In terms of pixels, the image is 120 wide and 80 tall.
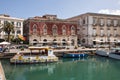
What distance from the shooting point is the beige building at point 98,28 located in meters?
76.4

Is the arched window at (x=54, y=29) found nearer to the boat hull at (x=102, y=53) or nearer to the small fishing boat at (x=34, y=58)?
the boat hull at (x=102, y=53)

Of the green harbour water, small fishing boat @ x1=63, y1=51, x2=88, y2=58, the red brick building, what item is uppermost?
the red brick building

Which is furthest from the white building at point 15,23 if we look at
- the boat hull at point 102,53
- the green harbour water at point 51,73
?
the green harbour water at point 51,73

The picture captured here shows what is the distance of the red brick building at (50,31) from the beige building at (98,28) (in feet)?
17.1

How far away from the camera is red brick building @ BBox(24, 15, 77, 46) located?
67.5 metres

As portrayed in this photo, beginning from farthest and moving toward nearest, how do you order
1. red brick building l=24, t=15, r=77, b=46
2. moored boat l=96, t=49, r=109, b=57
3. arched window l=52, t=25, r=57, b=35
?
arched window l=52, t=25, r=57, b=35
red brick building l=24, t=15, r=77, b=46
moored boat l=96, t=49, r=109, b=57

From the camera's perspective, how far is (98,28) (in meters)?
78.1

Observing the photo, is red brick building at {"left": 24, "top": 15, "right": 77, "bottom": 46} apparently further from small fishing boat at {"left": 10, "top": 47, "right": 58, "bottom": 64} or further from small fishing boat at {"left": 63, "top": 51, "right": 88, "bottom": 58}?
small fishing boat at {"left": 10, "top": 47, "right": 58, "bottom": 64}

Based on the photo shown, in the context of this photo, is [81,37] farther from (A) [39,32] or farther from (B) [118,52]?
(B) [118,52]

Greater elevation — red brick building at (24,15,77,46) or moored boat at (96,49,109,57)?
red brick building at (24,15,77,46)

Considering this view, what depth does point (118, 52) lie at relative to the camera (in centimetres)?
5297

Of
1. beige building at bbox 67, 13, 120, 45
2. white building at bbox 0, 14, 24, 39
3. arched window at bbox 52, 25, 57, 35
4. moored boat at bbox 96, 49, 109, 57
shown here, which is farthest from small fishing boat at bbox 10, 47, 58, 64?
beige building at bbox 67, 13, 120, 45

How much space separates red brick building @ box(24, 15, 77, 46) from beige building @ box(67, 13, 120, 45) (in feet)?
17.1

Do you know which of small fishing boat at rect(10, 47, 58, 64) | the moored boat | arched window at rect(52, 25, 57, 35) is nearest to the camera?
small fishing boat at rect(10, 47, 58, 64)
